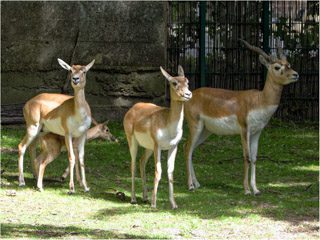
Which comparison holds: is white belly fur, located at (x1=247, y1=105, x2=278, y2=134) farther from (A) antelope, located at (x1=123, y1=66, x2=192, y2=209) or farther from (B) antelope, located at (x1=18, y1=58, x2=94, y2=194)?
(B) antelope, located at (x1=18, y1=58, x2=94, y2=194)

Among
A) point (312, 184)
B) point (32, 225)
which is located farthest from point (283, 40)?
point (32, 225)

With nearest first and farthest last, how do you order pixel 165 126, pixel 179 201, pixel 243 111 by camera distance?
pixel 165 126 → pixel 179 201 → pixel 243 111

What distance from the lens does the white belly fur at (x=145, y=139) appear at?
878 cm

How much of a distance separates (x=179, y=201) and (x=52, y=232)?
6.24 ft

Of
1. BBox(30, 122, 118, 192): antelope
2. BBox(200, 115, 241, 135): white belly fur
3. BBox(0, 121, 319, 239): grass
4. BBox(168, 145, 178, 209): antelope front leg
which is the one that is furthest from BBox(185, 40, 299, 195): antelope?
BBox(30, 122, 118, 192): antelope

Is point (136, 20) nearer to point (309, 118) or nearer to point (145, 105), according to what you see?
point (309, 118)

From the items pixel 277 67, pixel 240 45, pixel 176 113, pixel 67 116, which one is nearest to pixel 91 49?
pixel 240 45

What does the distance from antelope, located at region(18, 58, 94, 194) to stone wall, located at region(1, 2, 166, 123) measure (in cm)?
420

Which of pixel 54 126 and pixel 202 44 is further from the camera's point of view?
pixel 202 44

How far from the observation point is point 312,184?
10117 millimetres

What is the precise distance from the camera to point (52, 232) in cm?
761

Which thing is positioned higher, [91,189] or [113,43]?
[113,43]

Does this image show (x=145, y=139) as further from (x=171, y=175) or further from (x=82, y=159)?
(x=82, y=159)

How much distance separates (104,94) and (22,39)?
5.28 feet
